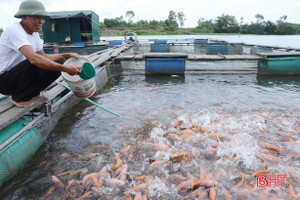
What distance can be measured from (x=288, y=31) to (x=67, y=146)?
264ft

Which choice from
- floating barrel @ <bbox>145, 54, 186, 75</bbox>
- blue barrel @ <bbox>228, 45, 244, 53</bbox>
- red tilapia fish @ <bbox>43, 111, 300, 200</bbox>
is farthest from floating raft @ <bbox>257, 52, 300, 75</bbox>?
blue barrel @ <bbox>228, 45, 244, 53</bbox>

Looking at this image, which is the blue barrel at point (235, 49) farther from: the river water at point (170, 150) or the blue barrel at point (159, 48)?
the river water at point (170, 150)

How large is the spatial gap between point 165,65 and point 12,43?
→ 717 cm

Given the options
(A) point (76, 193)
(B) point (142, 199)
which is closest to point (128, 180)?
(B) point (142, 199)

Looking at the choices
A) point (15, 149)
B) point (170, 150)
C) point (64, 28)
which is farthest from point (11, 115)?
point (64, 28)

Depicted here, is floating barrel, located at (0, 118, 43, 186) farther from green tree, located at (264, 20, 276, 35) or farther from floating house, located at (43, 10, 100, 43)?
green tree, located at (264, 20, 276, 35)

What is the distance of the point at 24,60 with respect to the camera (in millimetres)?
3092

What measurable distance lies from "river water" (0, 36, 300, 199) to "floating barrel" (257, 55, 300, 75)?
3.26 meters

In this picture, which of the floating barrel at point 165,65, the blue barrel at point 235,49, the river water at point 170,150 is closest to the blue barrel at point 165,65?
the floating barrel at point 165,65

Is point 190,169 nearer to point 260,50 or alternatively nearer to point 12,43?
point 12,43

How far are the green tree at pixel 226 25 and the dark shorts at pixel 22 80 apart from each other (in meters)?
78.7

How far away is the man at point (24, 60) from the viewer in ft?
Answer: 9.28

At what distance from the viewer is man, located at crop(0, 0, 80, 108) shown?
2.83 metres

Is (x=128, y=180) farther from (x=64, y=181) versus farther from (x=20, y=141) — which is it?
(x=20, y=141)
